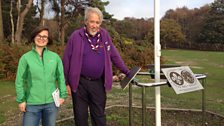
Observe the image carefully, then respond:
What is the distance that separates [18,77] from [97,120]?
1.22 meters

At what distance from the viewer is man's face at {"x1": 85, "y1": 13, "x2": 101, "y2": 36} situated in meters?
3.86

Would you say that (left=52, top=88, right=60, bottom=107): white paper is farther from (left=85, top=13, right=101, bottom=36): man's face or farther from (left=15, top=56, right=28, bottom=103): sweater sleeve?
(left=85, top=13, right=101, bottom=36): man's face

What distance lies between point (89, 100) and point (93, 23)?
943 mm

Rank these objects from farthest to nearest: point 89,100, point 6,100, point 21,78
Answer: point 6,100 → point 89,100 → point 21,78

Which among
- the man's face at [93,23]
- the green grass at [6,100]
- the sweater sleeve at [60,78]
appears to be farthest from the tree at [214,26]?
the sweater sleeve at [60,78]

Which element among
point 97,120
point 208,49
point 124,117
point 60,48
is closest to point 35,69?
point 97,120

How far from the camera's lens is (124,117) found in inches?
253

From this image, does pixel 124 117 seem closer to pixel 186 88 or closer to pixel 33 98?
pixel 186 88

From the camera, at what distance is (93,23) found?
388 centimetres

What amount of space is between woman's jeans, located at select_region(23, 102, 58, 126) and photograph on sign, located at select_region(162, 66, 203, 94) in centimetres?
136

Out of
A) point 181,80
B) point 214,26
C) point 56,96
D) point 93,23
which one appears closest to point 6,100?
point 56,96

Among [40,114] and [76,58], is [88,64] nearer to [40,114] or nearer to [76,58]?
[76,58]

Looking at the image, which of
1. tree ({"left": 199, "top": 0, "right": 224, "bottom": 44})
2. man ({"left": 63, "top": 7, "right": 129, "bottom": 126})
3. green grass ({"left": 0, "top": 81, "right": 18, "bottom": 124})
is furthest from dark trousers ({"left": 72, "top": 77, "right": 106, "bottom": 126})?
tree ({"left": 199, "top": 0, "right": 224, "bottom": 44})

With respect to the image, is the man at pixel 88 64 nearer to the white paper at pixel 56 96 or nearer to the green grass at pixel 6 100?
the white paper at pixel 56 96
